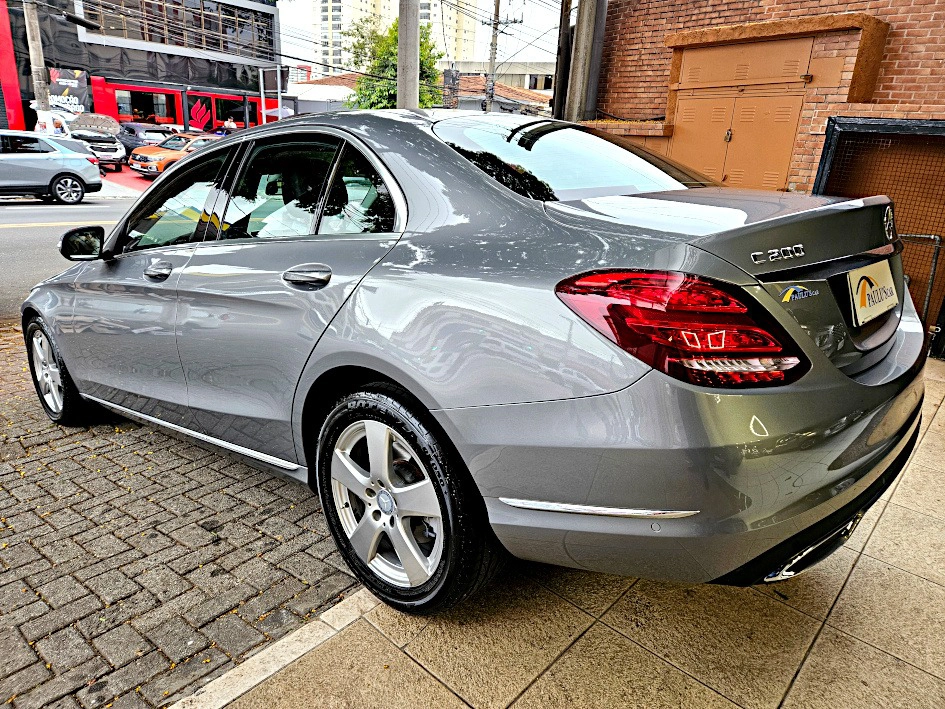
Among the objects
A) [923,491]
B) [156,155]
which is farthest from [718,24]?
[156,155]

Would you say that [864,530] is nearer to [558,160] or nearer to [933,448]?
[933,448]

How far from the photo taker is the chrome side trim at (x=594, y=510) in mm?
1652

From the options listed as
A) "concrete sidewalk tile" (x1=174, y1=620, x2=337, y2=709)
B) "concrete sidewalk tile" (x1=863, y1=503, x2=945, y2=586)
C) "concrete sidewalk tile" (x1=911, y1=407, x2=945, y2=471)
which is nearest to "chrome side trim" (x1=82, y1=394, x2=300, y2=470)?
"concrete sidewalk tile" (x1=174, y1=620, x2=337, y2=709)

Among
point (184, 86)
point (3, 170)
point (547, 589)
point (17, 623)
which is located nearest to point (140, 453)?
point (17, 623)

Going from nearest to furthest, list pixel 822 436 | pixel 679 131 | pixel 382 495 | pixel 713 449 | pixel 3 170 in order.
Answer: pixel 713 449, pixel 822 436, pixel 382 495, pixel 679 131, pixel 3 170

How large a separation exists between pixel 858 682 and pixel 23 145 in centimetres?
2079

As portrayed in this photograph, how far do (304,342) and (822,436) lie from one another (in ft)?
5.18

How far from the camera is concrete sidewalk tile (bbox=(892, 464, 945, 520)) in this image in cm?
318

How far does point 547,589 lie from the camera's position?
8.07ft

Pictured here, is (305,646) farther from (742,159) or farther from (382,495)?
(742,159)

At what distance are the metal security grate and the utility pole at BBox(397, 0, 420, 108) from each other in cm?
456

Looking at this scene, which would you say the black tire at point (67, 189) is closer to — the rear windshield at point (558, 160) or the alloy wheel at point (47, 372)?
the alloy wheel at point (47, 372)

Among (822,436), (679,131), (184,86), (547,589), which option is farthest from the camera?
(184,86)

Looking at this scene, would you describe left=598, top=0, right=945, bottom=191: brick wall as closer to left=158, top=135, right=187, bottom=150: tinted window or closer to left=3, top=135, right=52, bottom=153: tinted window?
left=3, top=135, right=52, bottom=153: tinted window
